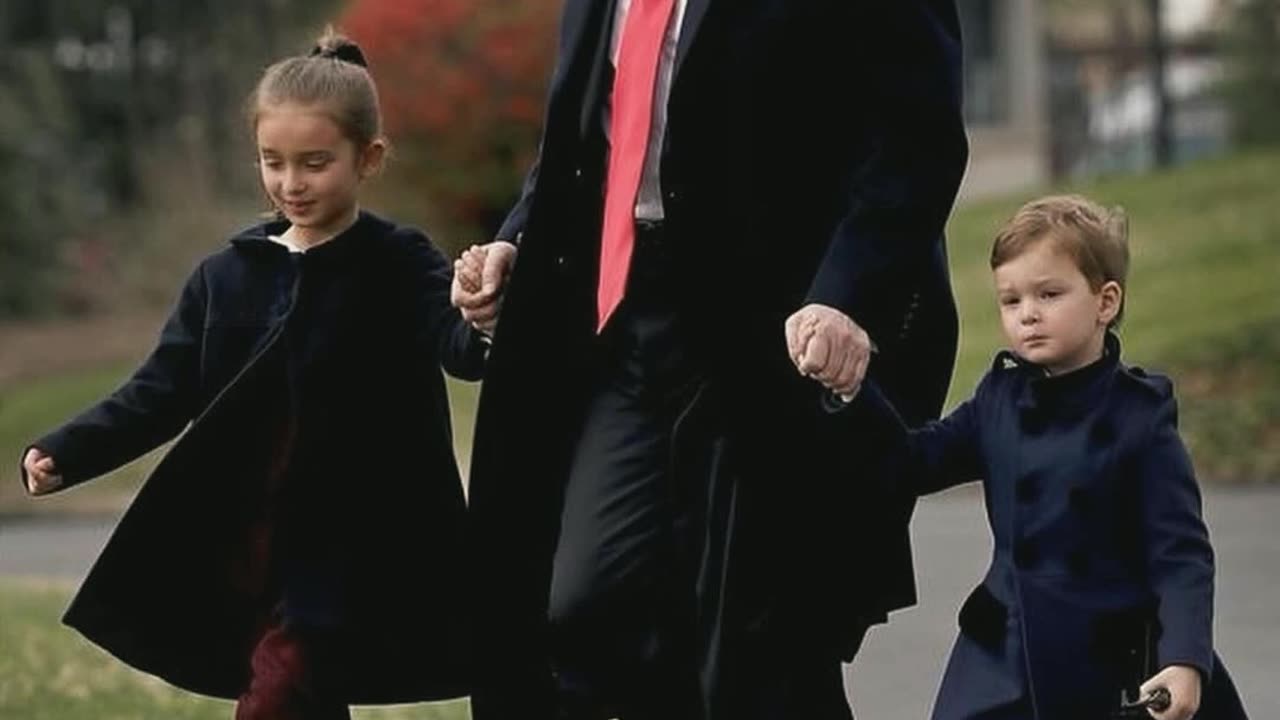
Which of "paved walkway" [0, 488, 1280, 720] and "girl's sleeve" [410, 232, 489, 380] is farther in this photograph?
"paved walkway" [0, 488, 1280, 720]

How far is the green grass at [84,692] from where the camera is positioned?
315 inches

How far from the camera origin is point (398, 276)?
5637mm

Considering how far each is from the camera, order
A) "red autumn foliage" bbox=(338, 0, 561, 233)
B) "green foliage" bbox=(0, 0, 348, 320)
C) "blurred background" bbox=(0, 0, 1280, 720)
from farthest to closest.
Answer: "green foliage" bbox=(0, 0, 348, 320)
"red autumn foliage" bbox=(338, 0, 561, 233)
"blurred background" bbox=(0, 0, 1280, 720)

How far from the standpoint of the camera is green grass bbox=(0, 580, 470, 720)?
8.01 metres

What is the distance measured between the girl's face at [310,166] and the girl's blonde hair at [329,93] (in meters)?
0.01

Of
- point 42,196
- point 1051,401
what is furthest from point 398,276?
point 42,196

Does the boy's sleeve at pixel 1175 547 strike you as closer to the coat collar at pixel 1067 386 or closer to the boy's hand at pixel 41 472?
the coat collar at pixel 1067 386

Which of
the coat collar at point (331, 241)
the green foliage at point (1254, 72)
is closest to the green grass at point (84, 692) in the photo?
the coat collar at point (331, 241)

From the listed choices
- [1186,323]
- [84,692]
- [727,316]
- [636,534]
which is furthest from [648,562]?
[1186,323]

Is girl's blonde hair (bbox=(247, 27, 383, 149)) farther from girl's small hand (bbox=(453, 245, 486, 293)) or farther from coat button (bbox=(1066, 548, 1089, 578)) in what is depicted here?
coat button (bbox=(1066, 548, 1089, 578))

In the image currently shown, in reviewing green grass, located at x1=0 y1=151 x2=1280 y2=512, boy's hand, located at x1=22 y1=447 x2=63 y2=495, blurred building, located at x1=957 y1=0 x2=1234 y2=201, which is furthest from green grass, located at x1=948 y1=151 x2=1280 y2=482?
boy's hand, located at x1=22 y1=447 x2=63 y2=495

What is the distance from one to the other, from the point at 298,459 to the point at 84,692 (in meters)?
2.98

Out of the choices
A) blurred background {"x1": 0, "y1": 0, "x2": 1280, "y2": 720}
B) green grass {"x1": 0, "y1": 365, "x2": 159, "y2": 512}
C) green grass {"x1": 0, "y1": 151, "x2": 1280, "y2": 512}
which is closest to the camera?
blurred background {"x1": 0, "y1": 0, "x2": 1280, "y2": 720}

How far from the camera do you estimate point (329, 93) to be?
552cm
